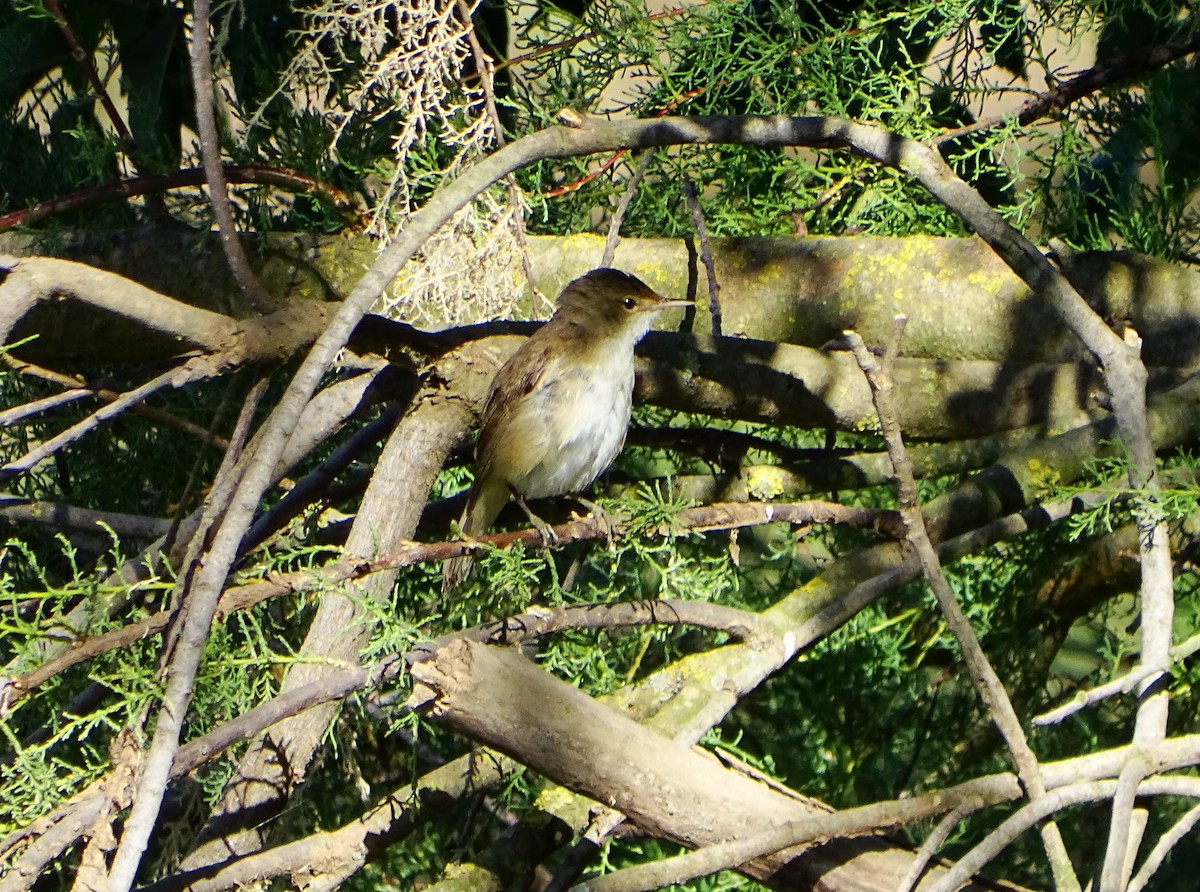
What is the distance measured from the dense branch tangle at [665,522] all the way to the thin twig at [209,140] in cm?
29

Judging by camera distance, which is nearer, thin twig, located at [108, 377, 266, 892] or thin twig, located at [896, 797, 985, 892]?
thin twig, located at [108, 377, 266, 892]

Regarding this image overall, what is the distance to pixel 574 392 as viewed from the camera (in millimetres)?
3750

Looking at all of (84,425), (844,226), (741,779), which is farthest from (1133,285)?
(84,425)

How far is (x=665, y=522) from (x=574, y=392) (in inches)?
46.2

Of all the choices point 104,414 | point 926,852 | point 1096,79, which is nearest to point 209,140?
point 104,414

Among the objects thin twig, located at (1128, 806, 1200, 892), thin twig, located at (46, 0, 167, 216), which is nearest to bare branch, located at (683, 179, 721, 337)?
thin twig, located at (46, 0, 167, 216)

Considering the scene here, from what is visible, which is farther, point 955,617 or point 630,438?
point 630,438

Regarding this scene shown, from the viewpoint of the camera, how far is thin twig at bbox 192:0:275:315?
90.5 inches

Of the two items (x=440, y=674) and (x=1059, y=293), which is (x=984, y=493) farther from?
(x=440, y=674)

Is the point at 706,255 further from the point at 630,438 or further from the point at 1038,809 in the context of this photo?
the point at 1038,809

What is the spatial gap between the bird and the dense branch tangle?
312 mm

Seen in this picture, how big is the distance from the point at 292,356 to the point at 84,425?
0.46 metres

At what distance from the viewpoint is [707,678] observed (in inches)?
114

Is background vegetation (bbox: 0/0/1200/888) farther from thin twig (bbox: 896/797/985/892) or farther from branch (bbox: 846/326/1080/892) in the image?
thin twig (bbox: 896/797/985/892)
